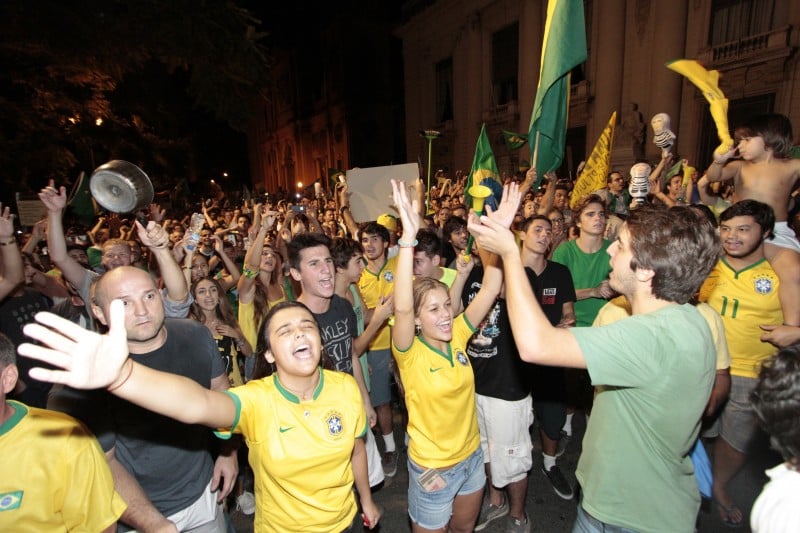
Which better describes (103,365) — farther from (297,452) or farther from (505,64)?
(505,64)

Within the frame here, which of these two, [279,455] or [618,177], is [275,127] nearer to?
[618,177]

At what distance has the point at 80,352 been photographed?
1.27 metres

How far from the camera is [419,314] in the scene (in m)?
2.66

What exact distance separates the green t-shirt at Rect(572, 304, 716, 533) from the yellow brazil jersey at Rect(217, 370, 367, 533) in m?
1.19

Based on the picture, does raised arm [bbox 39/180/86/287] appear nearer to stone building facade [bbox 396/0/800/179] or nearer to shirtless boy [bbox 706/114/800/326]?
shirtless boy [bbox 706/114/800/326]

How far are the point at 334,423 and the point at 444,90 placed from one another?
28.7 m

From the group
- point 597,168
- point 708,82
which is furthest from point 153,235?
point 597,168

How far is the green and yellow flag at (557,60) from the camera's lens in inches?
119

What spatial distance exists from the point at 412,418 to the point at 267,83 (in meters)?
4.58

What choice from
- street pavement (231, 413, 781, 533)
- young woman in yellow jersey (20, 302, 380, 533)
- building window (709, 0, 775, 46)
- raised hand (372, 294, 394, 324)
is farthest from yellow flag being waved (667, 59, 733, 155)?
building window (709, 0, 775, 46)

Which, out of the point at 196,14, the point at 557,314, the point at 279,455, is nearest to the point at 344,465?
the point at 279,455

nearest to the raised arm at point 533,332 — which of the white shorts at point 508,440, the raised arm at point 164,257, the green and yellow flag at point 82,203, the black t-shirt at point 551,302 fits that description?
the white shorts at point 508,440

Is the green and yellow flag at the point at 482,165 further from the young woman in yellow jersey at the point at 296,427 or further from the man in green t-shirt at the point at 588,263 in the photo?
the young woman in yellow jersey at the point at 296,427

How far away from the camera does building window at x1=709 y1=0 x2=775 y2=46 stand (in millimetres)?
13695
